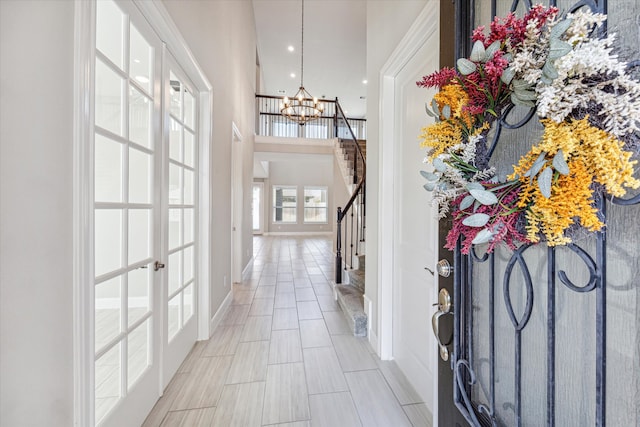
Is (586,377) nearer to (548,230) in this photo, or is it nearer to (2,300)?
(548,230)

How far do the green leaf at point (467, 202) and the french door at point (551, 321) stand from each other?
170 millimetres

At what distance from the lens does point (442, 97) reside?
0.74 meters

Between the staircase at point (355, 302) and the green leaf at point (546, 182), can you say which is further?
the staircase at point (355, 302)

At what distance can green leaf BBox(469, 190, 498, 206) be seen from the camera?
56 centimetres

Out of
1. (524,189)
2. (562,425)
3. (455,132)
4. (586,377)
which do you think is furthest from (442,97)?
(562,425)

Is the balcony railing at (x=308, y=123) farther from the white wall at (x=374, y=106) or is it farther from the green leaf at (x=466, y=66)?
the green leaf at (x=466, y=66)

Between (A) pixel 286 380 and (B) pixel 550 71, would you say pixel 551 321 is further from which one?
(A) pixel 286 380

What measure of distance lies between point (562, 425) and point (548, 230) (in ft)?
1.57

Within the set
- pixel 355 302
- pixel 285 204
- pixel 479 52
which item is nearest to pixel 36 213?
pixel 479 52

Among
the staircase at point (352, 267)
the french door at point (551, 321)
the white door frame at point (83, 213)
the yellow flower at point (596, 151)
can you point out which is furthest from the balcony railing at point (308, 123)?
the yellow flower at point (596, 151)

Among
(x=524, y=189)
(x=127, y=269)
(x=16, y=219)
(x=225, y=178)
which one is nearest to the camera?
(x=524, y=189)

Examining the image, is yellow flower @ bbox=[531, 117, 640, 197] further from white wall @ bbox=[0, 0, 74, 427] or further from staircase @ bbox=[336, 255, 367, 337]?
staircase @ bbox=[336, 255, 367, 337]

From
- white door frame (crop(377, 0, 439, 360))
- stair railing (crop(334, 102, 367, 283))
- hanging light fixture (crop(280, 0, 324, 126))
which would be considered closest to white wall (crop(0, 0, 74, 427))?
white door frame (crop(377, 0, 439, 360))

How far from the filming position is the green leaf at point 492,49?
1.90ft
